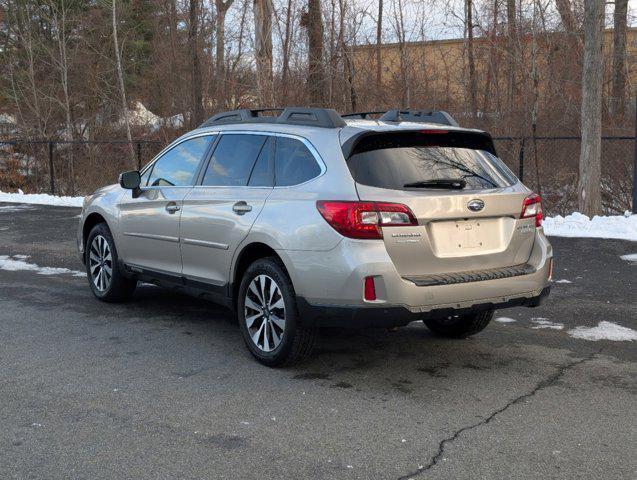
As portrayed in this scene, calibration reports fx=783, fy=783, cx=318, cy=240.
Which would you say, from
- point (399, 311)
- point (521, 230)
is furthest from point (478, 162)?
point (399, 311)

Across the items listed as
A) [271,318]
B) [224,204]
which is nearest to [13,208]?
[224,204]

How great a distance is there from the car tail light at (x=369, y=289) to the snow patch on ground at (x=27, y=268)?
5.37 meters

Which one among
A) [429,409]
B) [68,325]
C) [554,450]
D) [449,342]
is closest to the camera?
[554,450]

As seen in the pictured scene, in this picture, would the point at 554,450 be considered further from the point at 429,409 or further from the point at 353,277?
the point at 353,277

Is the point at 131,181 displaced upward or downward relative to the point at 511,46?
downward

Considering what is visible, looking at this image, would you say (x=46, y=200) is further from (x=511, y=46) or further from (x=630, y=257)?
(x=630, y=257)

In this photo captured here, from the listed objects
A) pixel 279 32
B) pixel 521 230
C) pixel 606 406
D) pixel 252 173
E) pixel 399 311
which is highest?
pixel 279 32

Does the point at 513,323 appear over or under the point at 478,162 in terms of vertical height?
under

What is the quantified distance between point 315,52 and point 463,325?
17.3 meters

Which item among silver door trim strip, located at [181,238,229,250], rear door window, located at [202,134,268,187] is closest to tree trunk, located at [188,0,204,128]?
rear door window, located at [202,134,268,187]

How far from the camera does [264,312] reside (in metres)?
5.55

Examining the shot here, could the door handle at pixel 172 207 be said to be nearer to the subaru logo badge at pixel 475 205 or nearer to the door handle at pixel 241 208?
the door handle at pixel 241 208

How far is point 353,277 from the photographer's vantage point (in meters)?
4.88

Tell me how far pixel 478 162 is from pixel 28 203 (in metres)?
15.8
